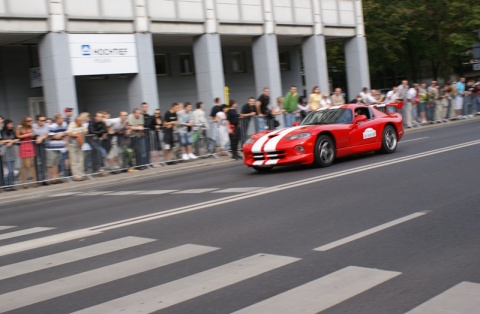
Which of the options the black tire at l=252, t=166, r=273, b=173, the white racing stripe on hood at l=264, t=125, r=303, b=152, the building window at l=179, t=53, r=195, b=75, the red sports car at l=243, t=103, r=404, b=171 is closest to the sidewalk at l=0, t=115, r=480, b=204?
the black tire at l=252, t=166, r=273, b=173

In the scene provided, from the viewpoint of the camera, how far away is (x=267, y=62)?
31875 mm

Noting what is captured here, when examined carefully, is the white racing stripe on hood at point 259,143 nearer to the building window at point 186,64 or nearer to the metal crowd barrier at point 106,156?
the metal crowd barrier at point 106,156

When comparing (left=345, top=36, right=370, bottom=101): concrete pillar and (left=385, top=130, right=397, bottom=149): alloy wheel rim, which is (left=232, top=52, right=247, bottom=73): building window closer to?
(left=345, top=36, right=370, bottom=101): concrete pillar

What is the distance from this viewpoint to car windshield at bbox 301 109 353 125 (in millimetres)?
15352

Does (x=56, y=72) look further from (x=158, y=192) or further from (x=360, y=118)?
(x=360, y=118)

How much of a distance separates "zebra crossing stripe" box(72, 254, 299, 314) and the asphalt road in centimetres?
2

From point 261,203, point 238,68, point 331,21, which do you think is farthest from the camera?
point 238,68

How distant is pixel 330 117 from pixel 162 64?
771 inches

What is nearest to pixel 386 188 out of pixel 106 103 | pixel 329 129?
pixel 329 129

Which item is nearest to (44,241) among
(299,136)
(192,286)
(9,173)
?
(192,286)

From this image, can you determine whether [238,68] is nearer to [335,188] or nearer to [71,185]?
[71,185]

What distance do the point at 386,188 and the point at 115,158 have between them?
31.0 ft

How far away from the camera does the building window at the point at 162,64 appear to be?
33500 millimetres

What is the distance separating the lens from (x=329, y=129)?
14773 millimetres
